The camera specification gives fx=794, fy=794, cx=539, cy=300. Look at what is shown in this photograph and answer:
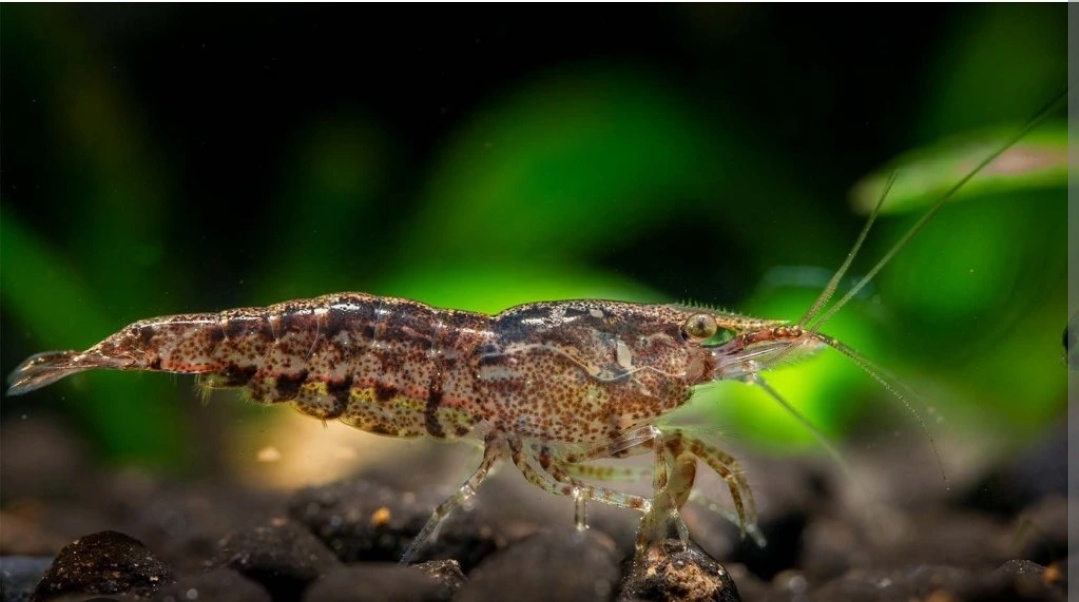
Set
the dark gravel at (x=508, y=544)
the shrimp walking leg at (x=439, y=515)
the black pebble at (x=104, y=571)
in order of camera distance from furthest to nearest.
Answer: the shrimp walking leg at (x=439, y=515), the black pebble at (x=104, y=571), the dark gravel at (x=508, y=544)

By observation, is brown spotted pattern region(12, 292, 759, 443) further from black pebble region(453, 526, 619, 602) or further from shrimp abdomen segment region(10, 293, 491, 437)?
black pebble region(453, 526, 619, 602)

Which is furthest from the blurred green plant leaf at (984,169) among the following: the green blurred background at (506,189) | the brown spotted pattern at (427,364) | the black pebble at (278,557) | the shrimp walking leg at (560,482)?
the black pebble at (278,557)

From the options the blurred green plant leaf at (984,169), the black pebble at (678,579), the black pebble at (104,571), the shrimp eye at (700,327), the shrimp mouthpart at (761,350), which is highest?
the blurred green plant leaf at (984,169)

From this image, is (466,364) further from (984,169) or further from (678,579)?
(984,169)

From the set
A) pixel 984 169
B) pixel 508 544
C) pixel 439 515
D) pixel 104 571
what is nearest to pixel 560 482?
pixel 508 544

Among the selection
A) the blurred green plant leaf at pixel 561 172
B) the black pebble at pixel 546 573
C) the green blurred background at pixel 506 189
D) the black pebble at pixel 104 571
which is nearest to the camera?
the black pebble at pixel 546 573

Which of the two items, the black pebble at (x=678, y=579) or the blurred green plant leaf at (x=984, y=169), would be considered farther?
the blurred green plant leaf at (x=984, y=169)

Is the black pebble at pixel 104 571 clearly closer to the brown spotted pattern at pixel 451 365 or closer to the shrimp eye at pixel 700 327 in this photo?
the brown spotted pattern at pixel 451 365
